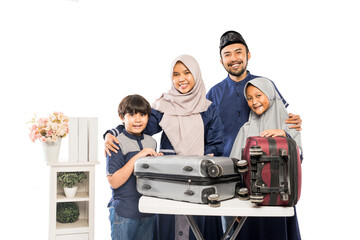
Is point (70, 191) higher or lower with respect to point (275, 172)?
lower

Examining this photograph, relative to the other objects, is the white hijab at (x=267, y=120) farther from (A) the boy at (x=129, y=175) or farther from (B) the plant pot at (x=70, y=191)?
(B) the plant pot at (x=70, y=191)

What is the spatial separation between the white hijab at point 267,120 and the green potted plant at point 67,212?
1279 millimetres

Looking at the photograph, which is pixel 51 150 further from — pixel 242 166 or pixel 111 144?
pixel 242 166

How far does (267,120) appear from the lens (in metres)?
2.05

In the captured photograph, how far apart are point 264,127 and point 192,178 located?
75cm

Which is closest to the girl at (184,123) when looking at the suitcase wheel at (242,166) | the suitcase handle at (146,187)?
the suitcase handle at (146,187)

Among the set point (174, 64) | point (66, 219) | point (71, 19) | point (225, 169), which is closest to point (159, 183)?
point (225, 169)

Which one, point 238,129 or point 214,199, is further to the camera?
point 238,129

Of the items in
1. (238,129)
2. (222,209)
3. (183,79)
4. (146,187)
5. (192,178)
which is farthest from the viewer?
(238,129)

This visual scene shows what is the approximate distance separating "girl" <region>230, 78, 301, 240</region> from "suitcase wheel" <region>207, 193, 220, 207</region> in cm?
68

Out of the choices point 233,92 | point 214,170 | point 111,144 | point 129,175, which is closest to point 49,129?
point 111,144

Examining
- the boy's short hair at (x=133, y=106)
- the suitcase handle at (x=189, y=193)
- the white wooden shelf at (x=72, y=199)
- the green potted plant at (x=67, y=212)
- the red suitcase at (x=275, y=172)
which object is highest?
the boy's short hair at (x=133, y=106)

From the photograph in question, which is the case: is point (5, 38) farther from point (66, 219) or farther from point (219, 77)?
point (219, 77)

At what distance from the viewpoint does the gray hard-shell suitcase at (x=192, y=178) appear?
1.46 m
